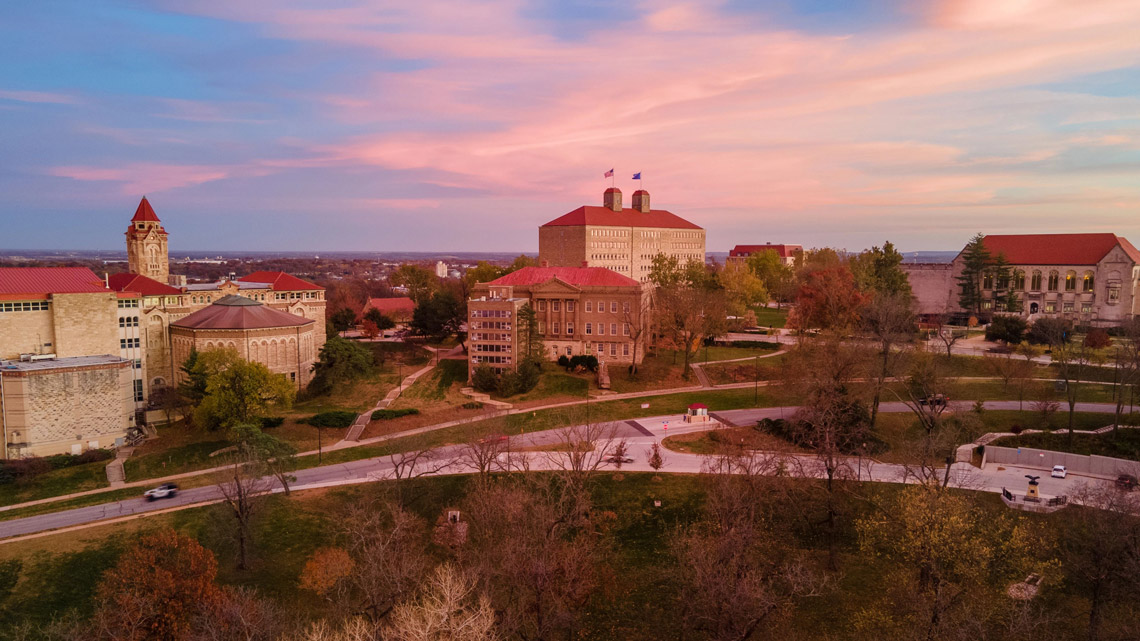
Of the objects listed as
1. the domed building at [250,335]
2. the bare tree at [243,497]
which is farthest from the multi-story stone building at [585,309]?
the bare tree at [243,497]

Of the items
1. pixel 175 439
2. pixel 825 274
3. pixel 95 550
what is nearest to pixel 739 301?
pixel 825 274

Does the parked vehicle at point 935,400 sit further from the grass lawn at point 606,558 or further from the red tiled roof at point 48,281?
the red tiled roof at point 48,281

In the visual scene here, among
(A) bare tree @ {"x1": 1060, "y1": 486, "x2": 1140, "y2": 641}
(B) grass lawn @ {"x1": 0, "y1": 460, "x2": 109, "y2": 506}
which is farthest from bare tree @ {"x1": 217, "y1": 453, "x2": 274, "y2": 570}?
(A) bare tree @ {"x1": 1060, "y1": 486, "x2": 1140, "y2": 641}

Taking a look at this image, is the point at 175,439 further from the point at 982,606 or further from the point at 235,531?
the point at 982,606

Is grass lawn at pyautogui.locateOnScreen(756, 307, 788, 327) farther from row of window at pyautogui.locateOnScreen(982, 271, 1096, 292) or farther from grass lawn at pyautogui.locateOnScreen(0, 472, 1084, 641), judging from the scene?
grass lawn at pyautogui.locateOnScreen(0, 472, 1084, 641)

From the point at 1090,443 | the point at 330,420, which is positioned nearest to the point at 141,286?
the point at 330,420

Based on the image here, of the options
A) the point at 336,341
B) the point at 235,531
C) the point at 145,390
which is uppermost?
the point at 336,341

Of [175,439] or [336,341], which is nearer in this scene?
[175,439]

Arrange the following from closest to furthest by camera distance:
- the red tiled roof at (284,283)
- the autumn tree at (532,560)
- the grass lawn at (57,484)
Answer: the autumn tree at (532,560) → the grass lawn at (57,484) → the red tiled roof at (284,283)
